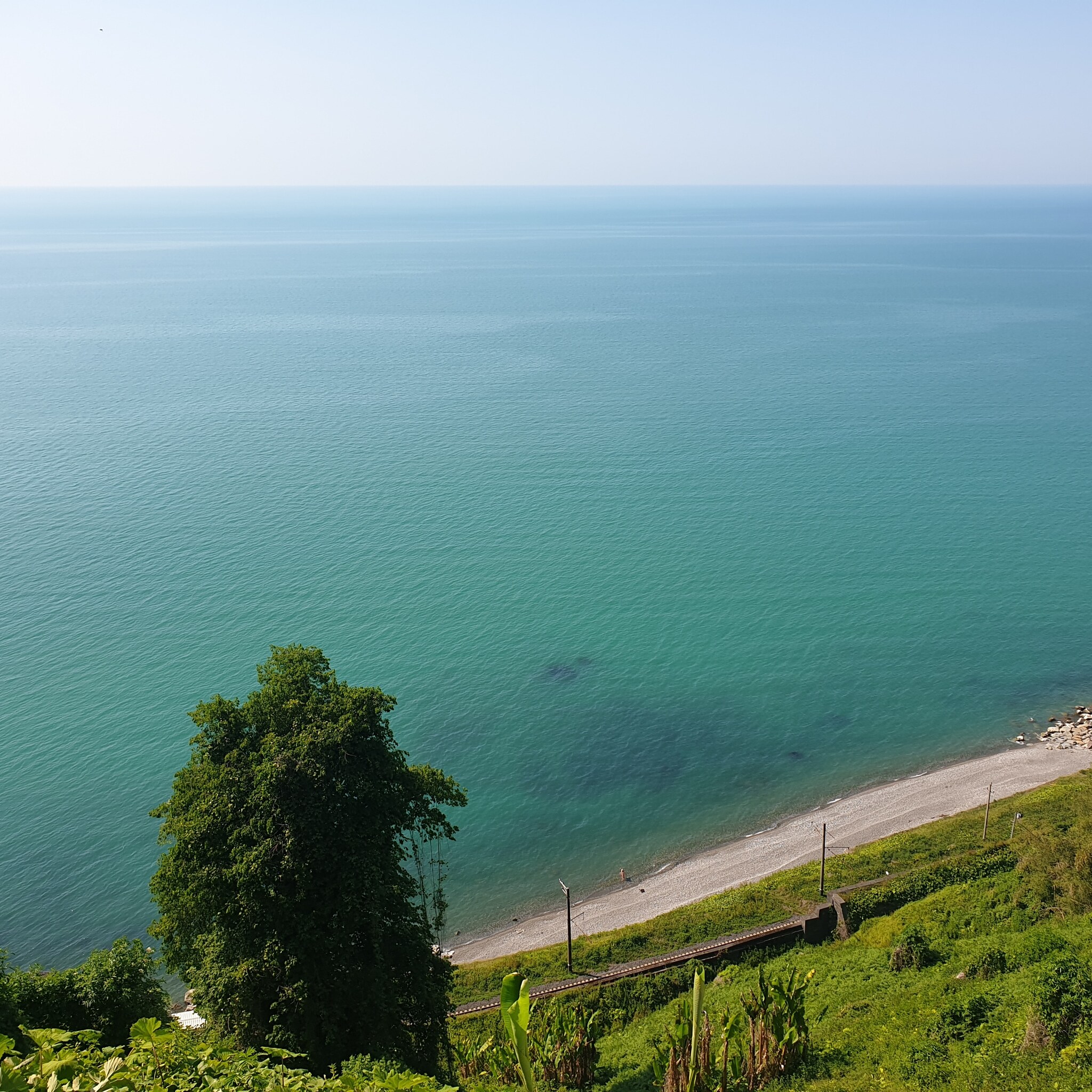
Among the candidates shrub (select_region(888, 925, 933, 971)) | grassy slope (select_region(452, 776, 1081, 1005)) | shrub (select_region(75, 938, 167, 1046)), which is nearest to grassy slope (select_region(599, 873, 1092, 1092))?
shrub (select_region(888, 925, 933, 971))

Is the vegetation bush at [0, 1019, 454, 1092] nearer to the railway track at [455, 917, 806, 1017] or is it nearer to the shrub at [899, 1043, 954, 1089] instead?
the shrub at [899, 1043, 954, 1089]

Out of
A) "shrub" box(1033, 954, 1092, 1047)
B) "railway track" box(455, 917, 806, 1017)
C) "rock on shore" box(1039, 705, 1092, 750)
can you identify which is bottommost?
"rock on shore" box(1039, 705, 1092, 750)

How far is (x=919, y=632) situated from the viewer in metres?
74.6

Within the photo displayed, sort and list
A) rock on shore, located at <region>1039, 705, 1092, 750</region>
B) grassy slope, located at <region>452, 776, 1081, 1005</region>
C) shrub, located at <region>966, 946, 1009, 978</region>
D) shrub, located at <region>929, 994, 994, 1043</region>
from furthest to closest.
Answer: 1. rock on shore, located at <region>1039, 705, 1092, 750</region>
2. grassy slope, located at <region>452, 776, 1081, 1005</region>
3. shrub, located at <region>966, 946, 1009, 978</region>
4. shrub, located at <region>929, 994, 994, 1043</region>

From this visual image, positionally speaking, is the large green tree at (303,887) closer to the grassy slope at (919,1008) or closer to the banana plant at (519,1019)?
the grassy slope at (919,1008)

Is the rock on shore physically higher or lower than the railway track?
lower

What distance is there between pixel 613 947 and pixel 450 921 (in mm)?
11964

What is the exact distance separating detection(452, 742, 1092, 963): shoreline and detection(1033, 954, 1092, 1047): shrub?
82.3 ft

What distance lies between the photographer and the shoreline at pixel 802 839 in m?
47.3

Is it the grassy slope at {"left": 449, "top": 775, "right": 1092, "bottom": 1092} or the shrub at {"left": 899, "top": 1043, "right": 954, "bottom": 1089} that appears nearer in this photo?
the shrub at {"left": 899, "top": 1043, "right": 954, "bottom": 1089}

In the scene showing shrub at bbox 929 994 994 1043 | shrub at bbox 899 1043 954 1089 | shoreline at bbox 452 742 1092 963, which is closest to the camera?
shrub at bbox 899 1043 954 1089

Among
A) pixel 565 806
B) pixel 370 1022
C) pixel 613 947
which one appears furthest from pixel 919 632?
pixel 370 1022

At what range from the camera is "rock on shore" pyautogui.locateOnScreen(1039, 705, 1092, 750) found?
60.1 metres

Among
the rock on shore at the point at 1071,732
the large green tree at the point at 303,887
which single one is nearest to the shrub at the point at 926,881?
the rock on shore at the point at 1071,732
